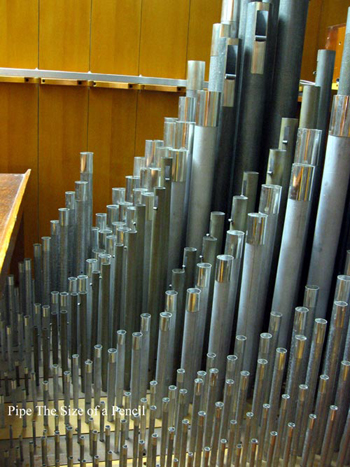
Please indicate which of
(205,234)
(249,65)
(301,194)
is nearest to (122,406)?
(205,234)

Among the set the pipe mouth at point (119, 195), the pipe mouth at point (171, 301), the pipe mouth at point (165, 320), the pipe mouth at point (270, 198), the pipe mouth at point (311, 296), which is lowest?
the pipe mouth at point (165, 320)

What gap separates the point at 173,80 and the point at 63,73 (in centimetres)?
65

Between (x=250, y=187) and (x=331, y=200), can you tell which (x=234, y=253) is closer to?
(x=250, y=187)

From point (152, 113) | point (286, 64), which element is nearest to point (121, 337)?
point (286, 64)

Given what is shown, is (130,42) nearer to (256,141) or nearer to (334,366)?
(256,141)

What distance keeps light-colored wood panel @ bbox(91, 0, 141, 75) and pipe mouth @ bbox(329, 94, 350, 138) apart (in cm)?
193

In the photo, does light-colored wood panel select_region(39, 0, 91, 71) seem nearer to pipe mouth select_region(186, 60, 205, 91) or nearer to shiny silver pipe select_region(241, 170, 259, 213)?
pipe mouth select_region(186, 60, 205, 91)

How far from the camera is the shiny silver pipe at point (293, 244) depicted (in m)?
1.58

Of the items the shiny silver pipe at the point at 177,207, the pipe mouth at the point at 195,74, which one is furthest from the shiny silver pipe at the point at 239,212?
the pipe mouth at the point at 195,74

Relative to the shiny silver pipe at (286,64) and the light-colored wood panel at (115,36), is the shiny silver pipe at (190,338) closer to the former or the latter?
the shiny silver pipe at (286,64)

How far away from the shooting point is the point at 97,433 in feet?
5.56

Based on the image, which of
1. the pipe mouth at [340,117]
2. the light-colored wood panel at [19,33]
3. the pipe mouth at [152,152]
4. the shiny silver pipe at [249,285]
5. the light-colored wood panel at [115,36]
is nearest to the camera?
the pipe mouth at [340,117]

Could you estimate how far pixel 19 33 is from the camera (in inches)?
119

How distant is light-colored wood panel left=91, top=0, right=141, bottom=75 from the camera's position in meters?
3.11
